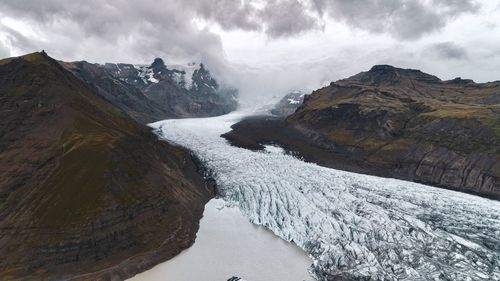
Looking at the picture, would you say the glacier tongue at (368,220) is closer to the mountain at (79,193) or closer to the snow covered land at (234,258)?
the snow covered land at (234,258)

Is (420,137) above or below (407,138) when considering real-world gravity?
above

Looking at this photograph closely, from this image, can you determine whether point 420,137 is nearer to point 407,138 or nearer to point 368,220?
point 407,138

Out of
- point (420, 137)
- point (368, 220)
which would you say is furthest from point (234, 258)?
point (420, 137)

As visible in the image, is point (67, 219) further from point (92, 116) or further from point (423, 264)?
point (423, 264)

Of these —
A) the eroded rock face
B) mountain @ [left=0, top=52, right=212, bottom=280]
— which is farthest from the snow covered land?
the eroded rock face

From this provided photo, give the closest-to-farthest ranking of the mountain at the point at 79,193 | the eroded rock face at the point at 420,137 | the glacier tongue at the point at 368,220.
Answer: the glacier tongue at the point at 368,220 < the mountain at the point at 79,193 < the eroded rock face at the point at 420,137

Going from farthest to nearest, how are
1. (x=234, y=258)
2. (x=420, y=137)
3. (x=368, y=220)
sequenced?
1. (x=420, y=137)
2. (x=368, y=220)
3. (x=234, y=258)

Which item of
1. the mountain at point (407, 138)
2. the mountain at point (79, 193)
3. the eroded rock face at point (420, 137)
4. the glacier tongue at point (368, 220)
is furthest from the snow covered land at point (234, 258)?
the eroded rock face at point (420, 137)
